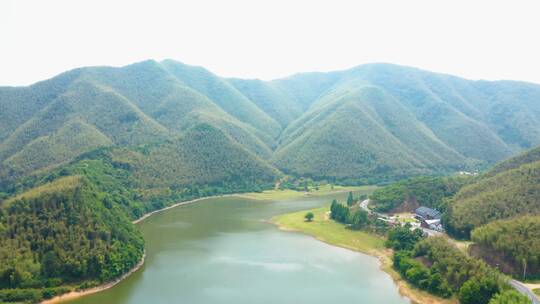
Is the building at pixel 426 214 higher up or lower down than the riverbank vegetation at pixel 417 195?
lower down

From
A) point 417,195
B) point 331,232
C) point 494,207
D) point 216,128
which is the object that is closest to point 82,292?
point 331,232

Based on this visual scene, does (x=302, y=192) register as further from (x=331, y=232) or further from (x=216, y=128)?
(x=331, y=232)

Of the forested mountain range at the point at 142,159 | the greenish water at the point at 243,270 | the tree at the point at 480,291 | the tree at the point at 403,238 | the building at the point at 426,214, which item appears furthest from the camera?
the building at the point at 426,214

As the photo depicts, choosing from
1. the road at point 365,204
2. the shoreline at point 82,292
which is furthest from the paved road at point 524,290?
the shoreline at point 82,292

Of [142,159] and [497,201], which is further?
[142,159]

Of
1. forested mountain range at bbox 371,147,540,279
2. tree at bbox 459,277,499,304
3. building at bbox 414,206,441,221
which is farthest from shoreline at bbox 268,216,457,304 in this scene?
building at bbox 414,206,441,221

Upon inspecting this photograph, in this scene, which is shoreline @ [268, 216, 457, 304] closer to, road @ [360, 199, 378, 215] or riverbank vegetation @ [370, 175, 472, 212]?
road @ [360, 199, 378, 215]

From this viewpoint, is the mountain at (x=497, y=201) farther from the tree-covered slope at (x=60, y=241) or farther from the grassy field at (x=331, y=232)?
the tree-covered slope at (x=60, y=241)

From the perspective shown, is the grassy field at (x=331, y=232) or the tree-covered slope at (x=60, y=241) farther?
the grassy field at (x=331, y=232)
